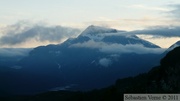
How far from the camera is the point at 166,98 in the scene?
5119 cm

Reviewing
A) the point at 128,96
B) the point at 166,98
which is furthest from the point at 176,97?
the point at 128,96

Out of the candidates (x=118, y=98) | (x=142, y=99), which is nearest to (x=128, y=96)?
(x=142, y=99)

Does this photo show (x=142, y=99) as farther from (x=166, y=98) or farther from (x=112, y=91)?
(x=112, y=91)

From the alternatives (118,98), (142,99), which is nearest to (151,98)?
(142,99)

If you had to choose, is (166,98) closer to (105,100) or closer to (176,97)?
(176,97)

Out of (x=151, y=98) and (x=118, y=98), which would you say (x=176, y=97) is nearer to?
(x=151, y=98)

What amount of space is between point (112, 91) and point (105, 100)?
92.0 inches

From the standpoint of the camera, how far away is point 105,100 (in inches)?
3789

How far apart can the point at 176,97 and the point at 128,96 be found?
5325 mm

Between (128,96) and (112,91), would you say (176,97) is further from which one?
(112,91)

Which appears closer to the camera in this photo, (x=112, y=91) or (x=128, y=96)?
(x=128, y=96)

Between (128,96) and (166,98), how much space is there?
4.48 metres

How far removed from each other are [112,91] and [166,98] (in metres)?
45.9

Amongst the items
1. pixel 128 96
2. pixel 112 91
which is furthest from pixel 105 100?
pixel 128 96
